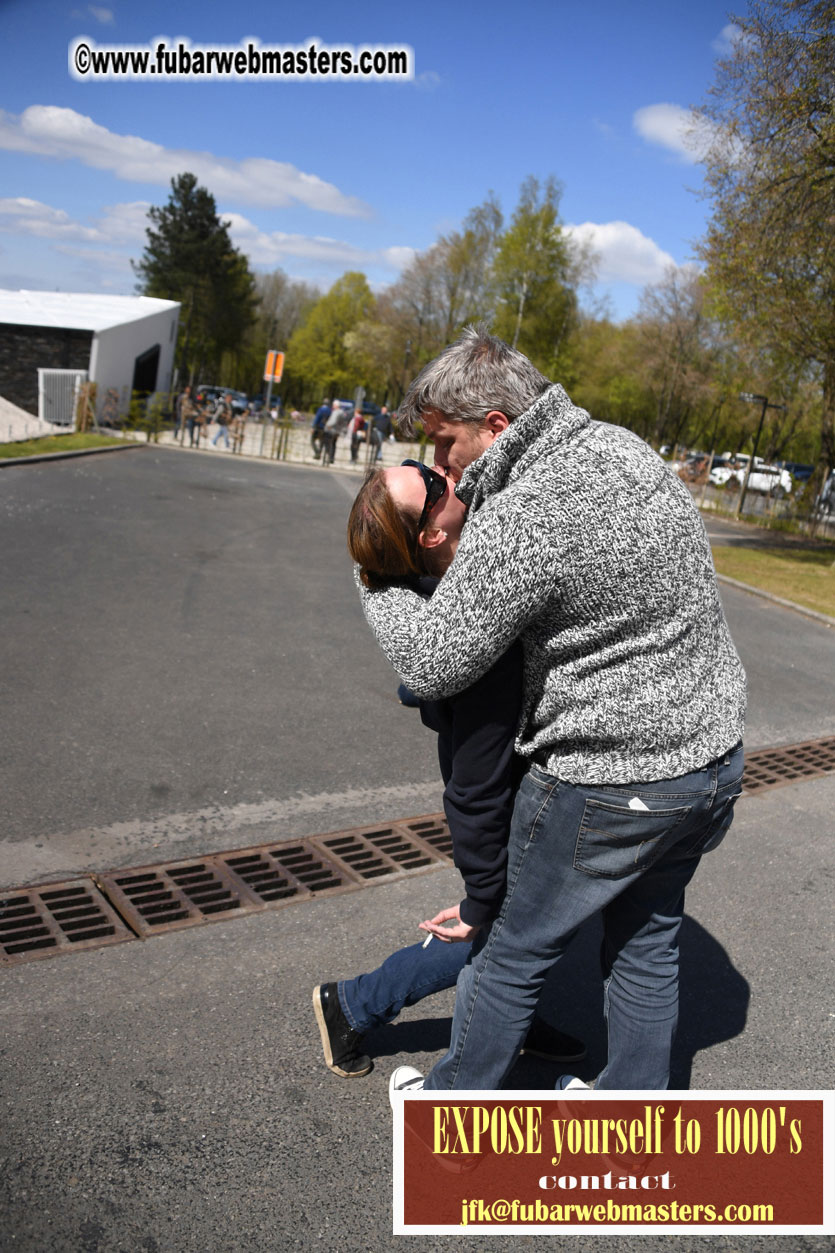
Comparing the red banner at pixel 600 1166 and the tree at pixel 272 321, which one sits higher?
the tree at pixel 272 321

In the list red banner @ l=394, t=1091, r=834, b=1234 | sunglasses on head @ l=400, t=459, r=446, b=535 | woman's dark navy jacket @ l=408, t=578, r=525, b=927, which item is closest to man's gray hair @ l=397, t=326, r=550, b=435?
sunglasses on head @ l=400, t=459, r=446, b=535

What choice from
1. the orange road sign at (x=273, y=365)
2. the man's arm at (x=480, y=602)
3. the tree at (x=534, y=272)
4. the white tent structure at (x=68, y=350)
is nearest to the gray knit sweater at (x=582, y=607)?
the man's arm at (x=480, y=602)

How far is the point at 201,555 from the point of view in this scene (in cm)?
987

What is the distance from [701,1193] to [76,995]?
5.86 feet

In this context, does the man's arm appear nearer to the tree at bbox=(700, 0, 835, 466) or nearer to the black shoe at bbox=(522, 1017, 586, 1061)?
the black shoe at bbox=(522, 1017, 586, 1061)

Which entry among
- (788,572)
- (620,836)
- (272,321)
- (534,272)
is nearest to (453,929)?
(620,836)

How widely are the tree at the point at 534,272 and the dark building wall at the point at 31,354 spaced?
19.2 metres

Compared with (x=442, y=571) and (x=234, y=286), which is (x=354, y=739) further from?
(x=234, y=286)

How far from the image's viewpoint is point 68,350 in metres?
32.3

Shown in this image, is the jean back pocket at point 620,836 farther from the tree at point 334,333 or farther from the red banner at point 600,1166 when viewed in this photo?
the tree at point 334,333

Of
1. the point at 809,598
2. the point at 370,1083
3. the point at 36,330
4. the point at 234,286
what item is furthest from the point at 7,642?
the point at 234,286

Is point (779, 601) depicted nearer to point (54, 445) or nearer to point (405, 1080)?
point (405, 1080)

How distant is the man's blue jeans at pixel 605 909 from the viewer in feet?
6.84

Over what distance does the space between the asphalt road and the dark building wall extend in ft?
88.3
